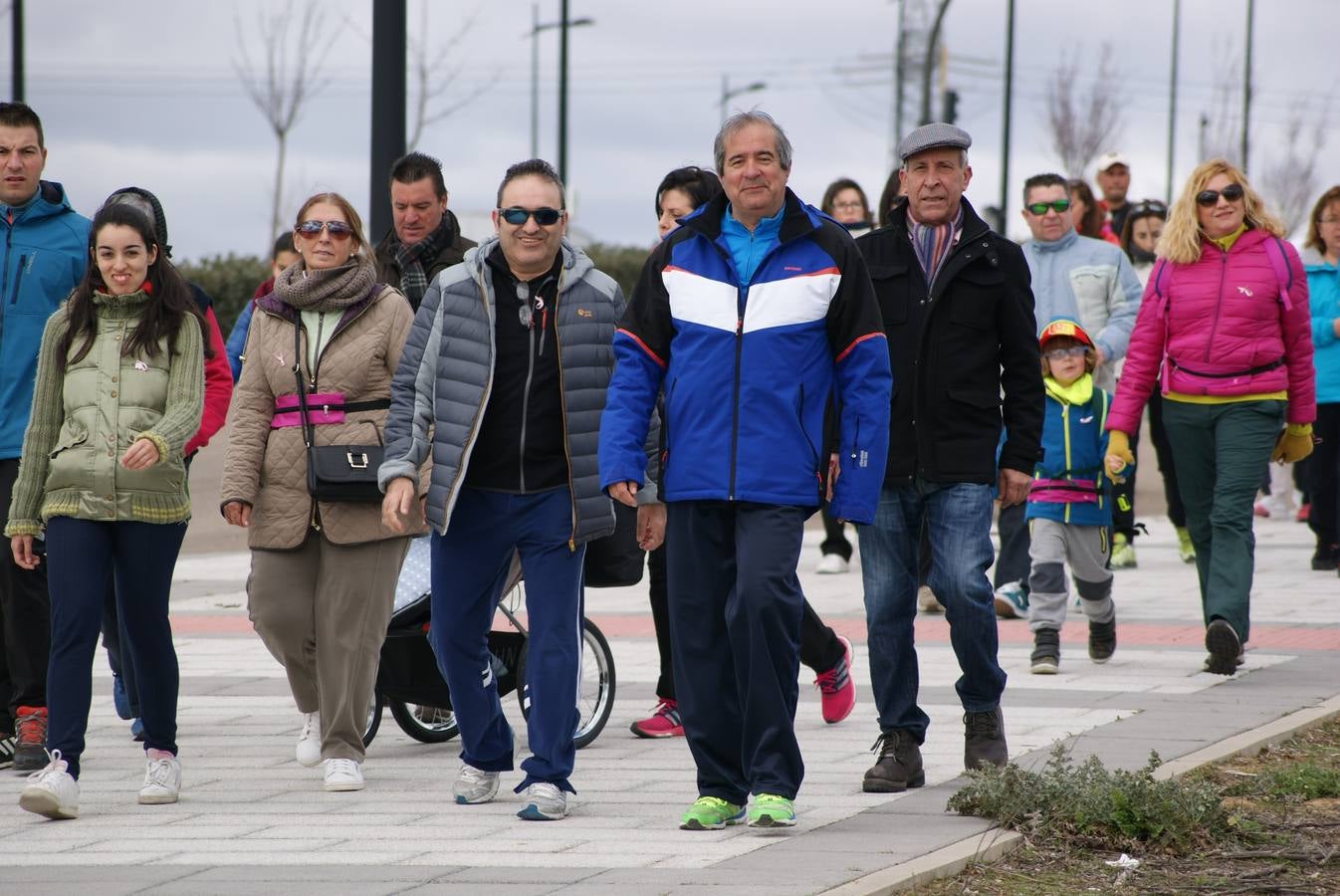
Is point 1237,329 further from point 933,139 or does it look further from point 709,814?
point 709,814

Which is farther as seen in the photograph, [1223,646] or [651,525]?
[1223,646]

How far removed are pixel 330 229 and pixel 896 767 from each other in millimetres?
2647

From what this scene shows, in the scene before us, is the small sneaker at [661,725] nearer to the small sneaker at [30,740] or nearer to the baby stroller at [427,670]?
the baby stroller at [427,670]

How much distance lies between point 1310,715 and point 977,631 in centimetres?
188

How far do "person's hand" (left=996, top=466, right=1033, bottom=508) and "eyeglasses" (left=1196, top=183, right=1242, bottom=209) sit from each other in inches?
110

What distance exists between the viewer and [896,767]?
668 cm

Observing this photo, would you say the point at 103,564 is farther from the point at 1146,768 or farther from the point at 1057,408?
the point at 1057,408

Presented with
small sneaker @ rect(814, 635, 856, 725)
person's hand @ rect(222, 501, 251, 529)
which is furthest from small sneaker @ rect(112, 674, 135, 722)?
small sneaker @ rect(814, 635, 856, 725)

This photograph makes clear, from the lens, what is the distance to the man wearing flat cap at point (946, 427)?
263 inches

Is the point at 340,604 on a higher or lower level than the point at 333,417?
lower

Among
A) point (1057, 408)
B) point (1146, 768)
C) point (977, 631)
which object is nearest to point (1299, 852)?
point (1146, 768)

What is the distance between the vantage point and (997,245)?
6.78 m

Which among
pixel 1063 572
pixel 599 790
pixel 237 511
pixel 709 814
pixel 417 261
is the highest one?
pixel 417 261

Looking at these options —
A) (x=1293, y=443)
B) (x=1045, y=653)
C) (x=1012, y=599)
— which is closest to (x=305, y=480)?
(x=1045, y=653)
